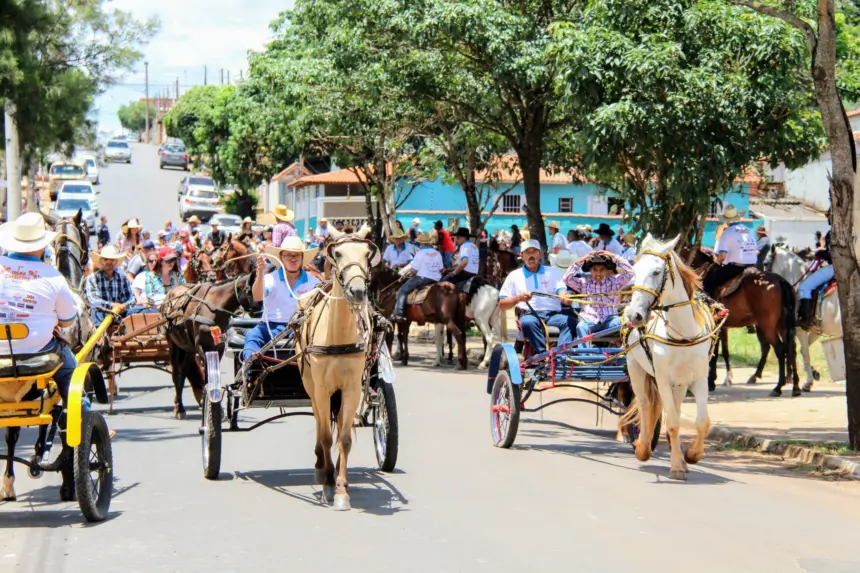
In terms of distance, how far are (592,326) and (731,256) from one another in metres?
6.70

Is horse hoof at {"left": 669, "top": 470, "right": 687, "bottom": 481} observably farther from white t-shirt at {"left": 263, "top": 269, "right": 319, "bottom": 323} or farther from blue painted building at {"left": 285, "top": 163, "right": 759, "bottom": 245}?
blue painted building at {"left": 285, "top": 163, "right": 759, "bottom": 245}

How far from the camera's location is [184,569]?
7473 mm

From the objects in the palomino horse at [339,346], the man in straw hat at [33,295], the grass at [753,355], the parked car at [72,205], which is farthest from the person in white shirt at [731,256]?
the parked car at [72,205]

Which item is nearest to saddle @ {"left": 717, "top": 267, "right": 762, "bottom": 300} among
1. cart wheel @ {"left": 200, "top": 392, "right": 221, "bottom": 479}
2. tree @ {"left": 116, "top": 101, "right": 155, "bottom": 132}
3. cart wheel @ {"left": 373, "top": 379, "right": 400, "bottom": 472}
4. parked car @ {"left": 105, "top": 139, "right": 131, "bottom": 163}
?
cart wheel @ {"left": 373, "top": 379, "right": 400, "bottom": 472}

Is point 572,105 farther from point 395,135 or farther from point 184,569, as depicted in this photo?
point 395,135

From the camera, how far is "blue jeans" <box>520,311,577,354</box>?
13398mm

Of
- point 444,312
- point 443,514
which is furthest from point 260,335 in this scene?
point 444,312

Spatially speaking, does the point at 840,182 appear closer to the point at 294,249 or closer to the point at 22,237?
the point at 294,249

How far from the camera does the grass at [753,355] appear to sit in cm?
2121

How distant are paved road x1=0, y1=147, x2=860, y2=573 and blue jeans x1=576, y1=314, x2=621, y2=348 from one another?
48.7 inches

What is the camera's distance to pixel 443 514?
9188 mm

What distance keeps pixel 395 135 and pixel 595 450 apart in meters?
18.8

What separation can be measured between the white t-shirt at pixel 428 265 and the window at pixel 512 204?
106ft

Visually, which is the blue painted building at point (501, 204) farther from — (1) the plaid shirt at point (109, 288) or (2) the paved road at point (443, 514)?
(2) the paved road at point (443, 514)
